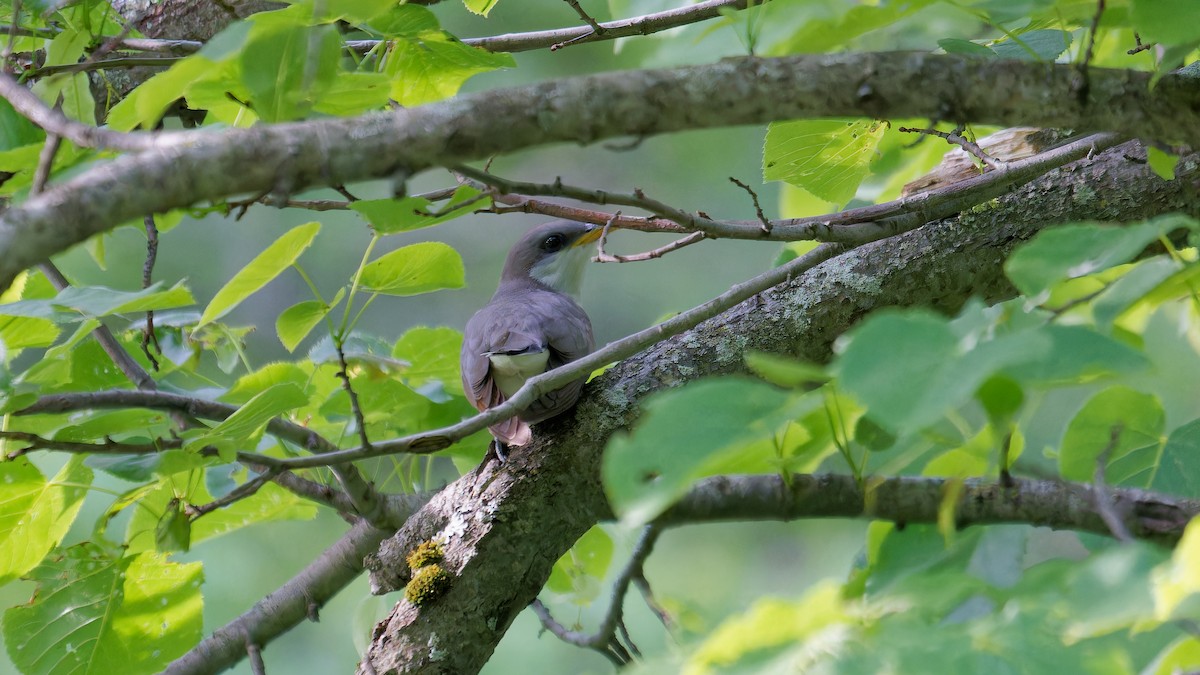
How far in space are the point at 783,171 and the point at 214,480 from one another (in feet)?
5.49

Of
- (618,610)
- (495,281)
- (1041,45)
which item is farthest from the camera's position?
(495,281)

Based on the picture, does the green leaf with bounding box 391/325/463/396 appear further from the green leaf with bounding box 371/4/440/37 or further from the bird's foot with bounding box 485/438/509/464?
the green leaf with bounding box 371/4/440/37

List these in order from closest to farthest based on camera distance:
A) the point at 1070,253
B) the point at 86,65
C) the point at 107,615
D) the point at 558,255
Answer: the point at 1070,253 < the point at 86,65 < the point at 107,615 < the point at 558,255

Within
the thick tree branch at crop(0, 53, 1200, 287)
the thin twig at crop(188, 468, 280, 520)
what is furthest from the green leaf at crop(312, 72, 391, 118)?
the thin twig at crop(188, 468, 280, 520)

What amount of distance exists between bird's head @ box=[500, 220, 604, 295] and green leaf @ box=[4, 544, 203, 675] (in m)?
2.44

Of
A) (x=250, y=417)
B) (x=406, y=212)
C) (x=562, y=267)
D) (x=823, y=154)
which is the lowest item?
(x=562, y=267)

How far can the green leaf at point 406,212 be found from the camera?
1.61 metres

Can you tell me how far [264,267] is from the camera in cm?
166

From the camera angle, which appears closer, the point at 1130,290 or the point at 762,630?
the point at 762,630

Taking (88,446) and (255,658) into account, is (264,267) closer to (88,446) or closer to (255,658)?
(88,446)

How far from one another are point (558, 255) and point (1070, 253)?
3605mm

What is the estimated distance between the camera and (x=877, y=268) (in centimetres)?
248

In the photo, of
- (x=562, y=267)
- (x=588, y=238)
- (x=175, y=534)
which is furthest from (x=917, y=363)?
(x=562, y=267)

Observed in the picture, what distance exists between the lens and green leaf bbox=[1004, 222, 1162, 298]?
1027 mm
